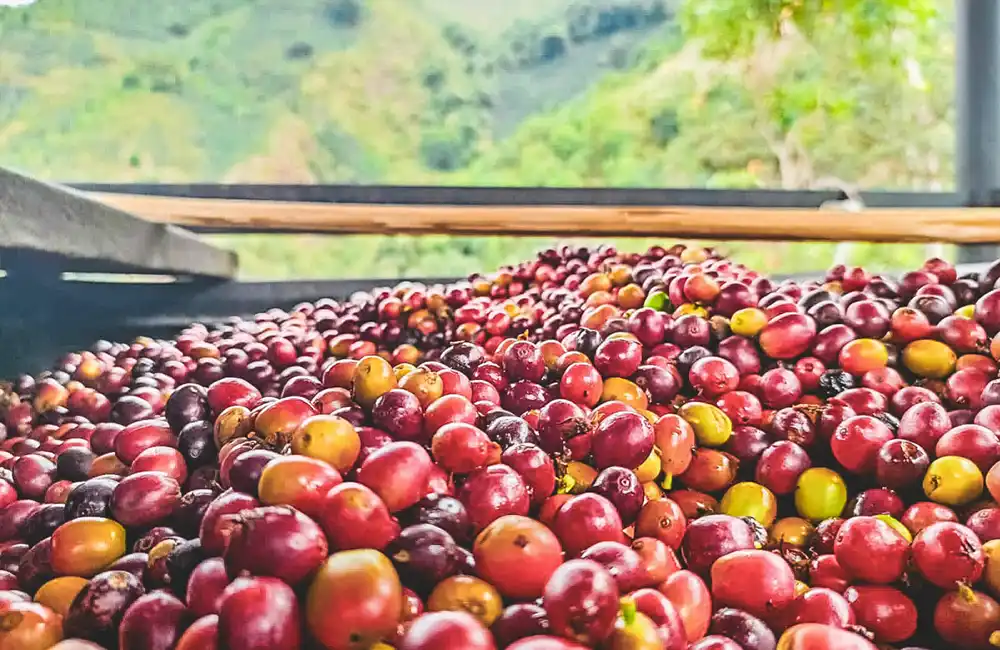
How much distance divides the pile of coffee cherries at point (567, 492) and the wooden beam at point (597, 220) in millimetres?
146

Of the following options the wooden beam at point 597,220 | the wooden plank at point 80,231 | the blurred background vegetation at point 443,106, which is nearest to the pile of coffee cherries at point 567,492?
the wooden beam at point 597,220

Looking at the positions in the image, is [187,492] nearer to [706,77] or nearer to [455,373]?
[455,373]

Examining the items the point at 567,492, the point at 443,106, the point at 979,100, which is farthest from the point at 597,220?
the point at 443,106

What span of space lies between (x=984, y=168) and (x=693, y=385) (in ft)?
8.96

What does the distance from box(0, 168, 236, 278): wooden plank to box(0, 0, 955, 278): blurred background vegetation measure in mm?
3624

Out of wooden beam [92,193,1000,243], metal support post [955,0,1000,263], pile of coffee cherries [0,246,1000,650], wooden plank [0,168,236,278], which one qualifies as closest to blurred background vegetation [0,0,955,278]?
metal support post [955,0,1000,263]

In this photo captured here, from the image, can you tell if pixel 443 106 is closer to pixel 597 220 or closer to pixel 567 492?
pixel 597 220

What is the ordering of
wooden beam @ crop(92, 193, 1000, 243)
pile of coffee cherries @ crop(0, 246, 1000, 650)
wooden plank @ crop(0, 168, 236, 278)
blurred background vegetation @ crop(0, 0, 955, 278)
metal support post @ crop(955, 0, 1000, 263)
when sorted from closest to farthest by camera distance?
1. pile of coffee cherries @ crop(0, 246, 1000, 650)
2. wooden plank @ crop(0, 168, 236, 278)
3. wooden beam @ crop(92, 193, 1000, 243)
4. metal support post @ crop(955, 0, 1000, 263)
5. blurred background vegetation @ crop(0, 0, 955, 278)

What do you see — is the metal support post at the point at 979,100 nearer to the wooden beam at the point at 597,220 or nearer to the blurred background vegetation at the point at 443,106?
the wooden beam at the point at 597,220

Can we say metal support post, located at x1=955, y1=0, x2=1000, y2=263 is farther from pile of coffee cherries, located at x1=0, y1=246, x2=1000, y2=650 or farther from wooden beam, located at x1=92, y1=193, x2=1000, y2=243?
pile of coffee cherries, located at x1=0, y1=246, x2=1000, y2=650

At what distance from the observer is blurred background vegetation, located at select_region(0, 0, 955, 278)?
566 cm

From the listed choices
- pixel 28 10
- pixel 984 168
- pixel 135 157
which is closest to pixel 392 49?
pixel 135 157

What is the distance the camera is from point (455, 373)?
3.68ft

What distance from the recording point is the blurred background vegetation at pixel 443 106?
5664 millimetres
